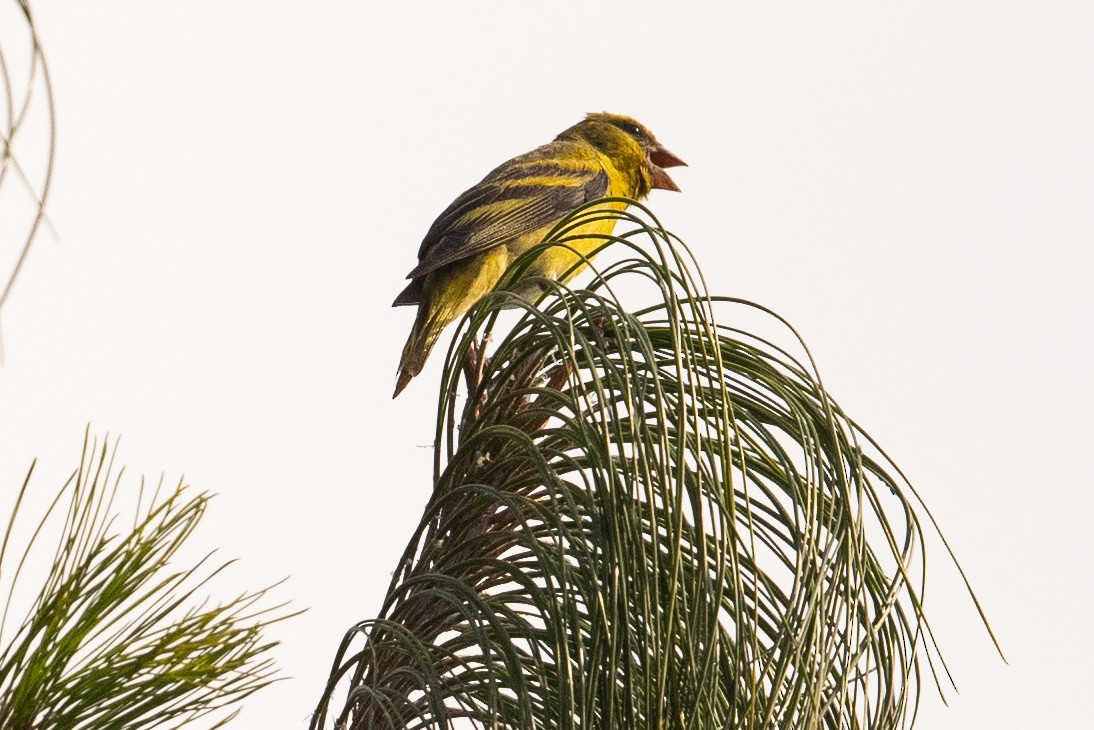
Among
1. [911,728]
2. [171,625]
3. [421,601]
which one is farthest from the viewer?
[421,601]

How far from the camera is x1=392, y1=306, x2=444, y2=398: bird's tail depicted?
14.9ft

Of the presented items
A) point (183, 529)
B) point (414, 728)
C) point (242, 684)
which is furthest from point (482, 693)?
point (183, 529)

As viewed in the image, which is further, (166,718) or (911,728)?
(911,728)

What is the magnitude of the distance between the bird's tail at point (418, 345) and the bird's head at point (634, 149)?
159 cm

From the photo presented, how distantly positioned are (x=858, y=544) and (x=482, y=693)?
611 millimetres

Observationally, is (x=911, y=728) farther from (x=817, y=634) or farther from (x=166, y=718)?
(x=166, y=718)

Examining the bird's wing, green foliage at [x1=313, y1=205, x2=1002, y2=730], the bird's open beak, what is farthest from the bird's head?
green foliage at [x1=313, y1=205, x2=1002, y2=730]

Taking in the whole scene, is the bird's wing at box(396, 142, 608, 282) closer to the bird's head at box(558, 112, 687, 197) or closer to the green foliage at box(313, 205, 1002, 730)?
the bird's head at box(558, 112, 687, 197)

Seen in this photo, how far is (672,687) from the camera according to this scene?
164 cm

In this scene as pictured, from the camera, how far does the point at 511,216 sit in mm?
5039

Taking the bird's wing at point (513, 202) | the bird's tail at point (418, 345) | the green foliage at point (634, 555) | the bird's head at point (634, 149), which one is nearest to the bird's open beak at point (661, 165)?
the bird's head at point (634, 149)

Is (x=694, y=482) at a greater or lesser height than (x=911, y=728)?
greater

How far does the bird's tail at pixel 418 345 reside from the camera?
4543 millimetres

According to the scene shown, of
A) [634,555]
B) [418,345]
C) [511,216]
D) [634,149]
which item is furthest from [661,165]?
[634,555]
